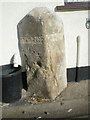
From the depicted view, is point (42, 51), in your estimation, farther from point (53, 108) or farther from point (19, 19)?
point (53, 108)

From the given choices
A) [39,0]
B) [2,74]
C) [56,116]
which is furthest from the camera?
[39,0]

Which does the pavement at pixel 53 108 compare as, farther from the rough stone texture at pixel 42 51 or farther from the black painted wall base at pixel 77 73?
the black painted wall base at pixel 77 73

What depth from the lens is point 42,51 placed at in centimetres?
373

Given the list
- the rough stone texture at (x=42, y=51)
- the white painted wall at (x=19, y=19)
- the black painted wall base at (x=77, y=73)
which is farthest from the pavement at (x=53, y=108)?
the white painted wall at (x=19, y=19)

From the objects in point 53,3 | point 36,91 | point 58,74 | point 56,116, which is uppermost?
point 53,3

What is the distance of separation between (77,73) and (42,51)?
144 centimetres

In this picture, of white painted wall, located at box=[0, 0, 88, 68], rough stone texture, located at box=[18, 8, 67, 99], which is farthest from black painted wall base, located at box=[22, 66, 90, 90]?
rough stone texture, located at box=[18, 8, 67, 99]

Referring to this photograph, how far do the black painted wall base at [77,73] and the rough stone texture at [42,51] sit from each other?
1.93ft

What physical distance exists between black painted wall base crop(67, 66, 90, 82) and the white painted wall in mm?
130

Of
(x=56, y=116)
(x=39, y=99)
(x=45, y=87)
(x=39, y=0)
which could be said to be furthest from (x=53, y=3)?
(x=56, y=116)

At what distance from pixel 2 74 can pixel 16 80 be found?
32 cm

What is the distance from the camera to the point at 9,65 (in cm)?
421

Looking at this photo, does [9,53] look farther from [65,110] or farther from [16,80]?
[65,110]

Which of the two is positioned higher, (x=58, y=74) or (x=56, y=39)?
(x=56, y=39)
